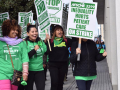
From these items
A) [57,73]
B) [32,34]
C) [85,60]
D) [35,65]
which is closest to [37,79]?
[35,65]

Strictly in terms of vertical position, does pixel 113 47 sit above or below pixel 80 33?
below

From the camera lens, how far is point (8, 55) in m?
4.84

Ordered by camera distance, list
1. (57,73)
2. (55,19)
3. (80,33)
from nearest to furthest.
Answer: (80,33), (57,73), (55,19)

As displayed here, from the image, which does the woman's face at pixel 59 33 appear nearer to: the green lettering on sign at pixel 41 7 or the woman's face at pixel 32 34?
the green lettering on sign at pixel 41 7

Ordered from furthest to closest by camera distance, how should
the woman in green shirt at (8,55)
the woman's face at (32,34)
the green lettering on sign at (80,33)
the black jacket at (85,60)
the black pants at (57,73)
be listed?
the black pants at (57,73), the woman's face at (32,34), the green lettering on sign at (80,33), the black jacket at (85,60), the woman in green shirt at (8,55)

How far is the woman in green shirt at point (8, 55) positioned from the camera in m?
4.76

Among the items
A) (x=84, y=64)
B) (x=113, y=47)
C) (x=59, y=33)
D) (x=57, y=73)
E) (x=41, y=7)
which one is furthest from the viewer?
(x=113, y=47)

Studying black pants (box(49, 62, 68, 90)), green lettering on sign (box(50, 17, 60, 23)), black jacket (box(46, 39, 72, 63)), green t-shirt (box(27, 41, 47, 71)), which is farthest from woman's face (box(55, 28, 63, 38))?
green t-shirt (box(27, 41, 47, 71))

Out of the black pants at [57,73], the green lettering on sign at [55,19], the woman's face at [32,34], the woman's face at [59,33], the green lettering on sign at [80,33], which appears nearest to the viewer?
the green lettering on sign at [80,33]

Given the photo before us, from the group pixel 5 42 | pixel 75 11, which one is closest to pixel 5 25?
pixel 5 42

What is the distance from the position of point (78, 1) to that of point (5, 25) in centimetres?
170

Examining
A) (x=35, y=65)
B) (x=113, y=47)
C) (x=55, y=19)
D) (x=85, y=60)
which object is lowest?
(x=113, y=47)

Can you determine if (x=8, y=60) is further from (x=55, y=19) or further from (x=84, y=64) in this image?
(x=55, y=19)

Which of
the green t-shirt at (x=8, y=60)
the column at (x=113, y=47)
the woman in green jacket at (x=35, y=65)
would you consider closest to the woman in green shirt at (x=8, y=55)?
the green t-shirt at (x=8, y=60)
